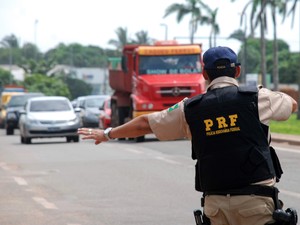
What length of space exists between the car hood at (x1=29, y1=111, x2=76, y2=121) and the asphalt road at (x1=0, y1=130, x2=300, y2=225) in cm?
429

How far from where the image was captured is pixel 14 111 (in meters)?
45.3

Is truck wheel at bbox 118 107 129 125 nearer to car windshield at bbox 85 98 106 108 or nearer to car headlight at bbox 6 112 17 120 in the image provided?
car headlight at bbox 6 112 17 120

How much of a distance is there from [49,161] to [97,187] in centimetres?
704

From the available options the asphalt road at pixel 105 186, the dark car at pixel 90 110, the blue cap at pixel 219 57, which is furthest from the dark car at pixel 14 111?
the blue cap at pixel 219 57

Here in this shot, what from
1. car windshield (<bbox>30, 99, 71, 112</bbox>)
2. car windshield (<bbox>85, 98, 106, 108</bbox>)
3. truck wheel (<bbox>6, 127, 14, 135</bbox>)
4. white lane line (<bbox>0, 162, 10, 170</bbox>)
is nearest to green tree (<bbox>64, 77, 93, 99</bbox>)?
car windshield (<bbox>85, 98, 106, 108</bbox>)

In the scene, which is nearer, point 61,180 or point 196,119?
point 196,119

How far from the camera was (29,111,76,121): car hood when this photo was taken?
33031 mm

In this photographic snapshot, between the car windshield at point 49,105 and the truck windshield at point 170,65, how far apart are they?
2709mm

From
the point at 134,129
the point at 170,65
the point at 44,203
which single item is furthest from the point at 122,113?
the point at 134,129

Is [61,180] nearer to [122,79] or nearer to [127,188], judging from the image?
[127,188]

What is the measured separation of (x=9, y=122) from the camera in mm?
Answer: 44500

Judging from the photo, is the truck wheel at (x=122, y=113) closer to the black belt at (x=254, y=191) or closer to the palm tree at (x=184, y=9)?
the black belt at (x=254, y=191)

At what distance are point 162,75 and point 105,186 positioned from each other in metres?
16.6

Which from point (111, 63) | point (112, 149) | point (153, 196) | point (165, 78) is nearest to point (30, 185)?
point (153, 196)
